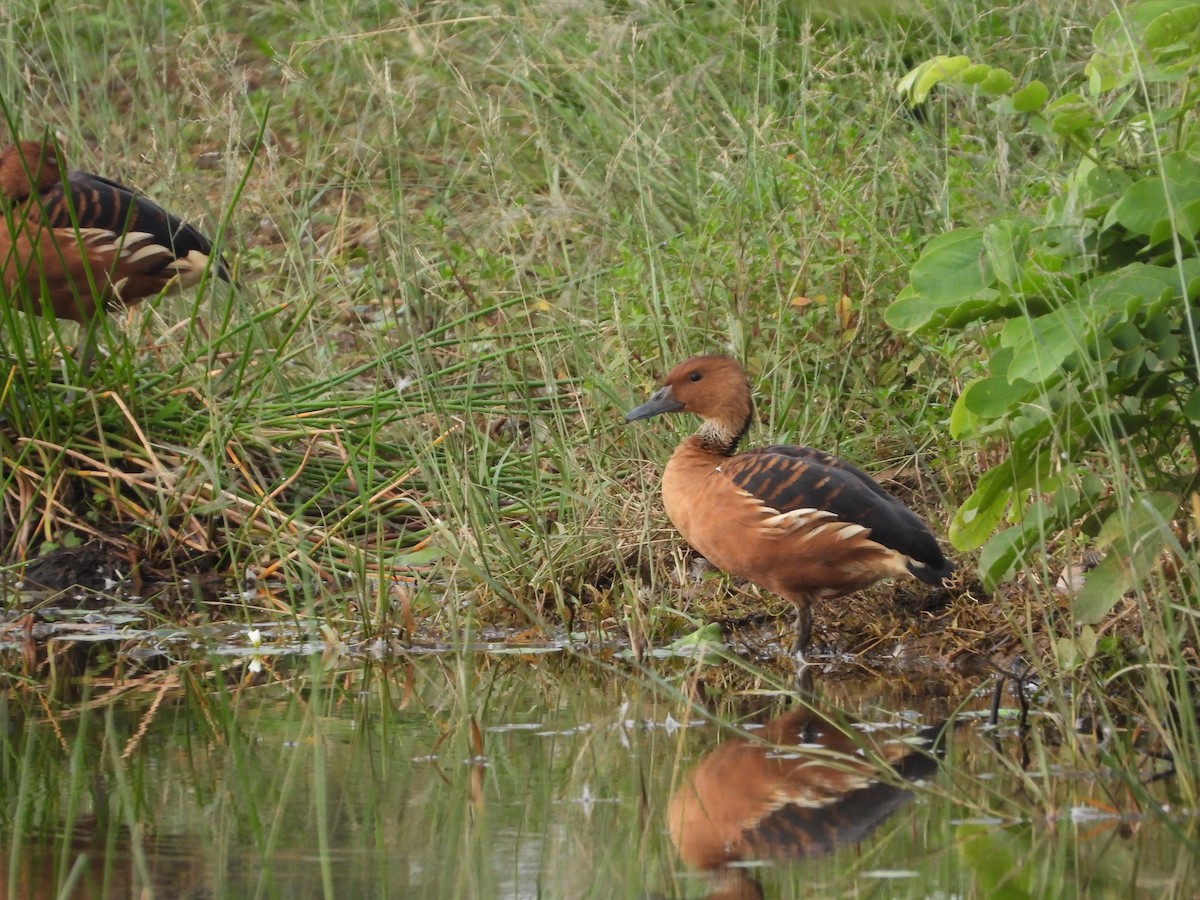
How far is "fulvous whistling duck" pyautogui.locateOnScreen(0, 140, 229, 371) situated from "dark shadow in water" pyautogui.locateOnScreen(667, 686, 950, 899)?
139 inches

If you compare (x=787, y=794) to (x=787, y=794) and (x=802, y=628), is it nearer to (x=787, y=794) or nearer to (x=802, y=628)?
(x=787, y=794)

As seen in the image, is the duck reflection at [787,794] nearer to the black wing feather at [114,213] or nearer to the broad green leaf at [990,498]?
the broad green leaf at [990,498]

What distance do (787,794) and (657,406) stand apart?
2.62 meters

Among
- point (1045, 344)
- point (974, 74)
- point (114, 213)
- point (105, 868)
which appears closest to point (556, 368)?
point (114, 213)

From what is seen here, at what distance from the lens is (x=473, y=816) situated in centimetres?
415

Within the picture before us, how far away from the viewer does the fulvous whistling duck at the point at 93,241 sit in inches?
294

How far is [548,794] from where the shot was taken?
435 cm

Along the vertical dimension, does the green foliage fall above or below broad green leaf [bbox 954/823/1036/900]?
above

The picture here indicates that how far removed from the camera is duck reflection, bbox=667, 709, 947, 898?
3.91 metres

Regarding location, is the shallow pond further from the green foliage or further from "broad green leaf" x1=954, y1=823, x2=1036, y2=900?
the green foliage

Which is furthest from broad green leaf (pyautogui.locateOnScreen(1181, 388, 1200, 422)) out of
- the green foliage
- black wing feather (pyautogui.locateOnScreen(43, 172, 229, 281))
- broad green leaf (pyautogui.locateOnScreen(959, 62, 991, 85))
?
black wing feather (pyautogui.locateOnScreen(43, 172, 229, 281))

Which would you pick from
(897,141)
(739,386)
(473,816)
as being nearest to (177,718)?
(473,816)

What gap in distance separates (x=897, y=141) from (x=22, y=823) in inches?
194

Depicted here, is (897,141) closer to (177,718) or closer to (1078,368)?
(1078,368)
